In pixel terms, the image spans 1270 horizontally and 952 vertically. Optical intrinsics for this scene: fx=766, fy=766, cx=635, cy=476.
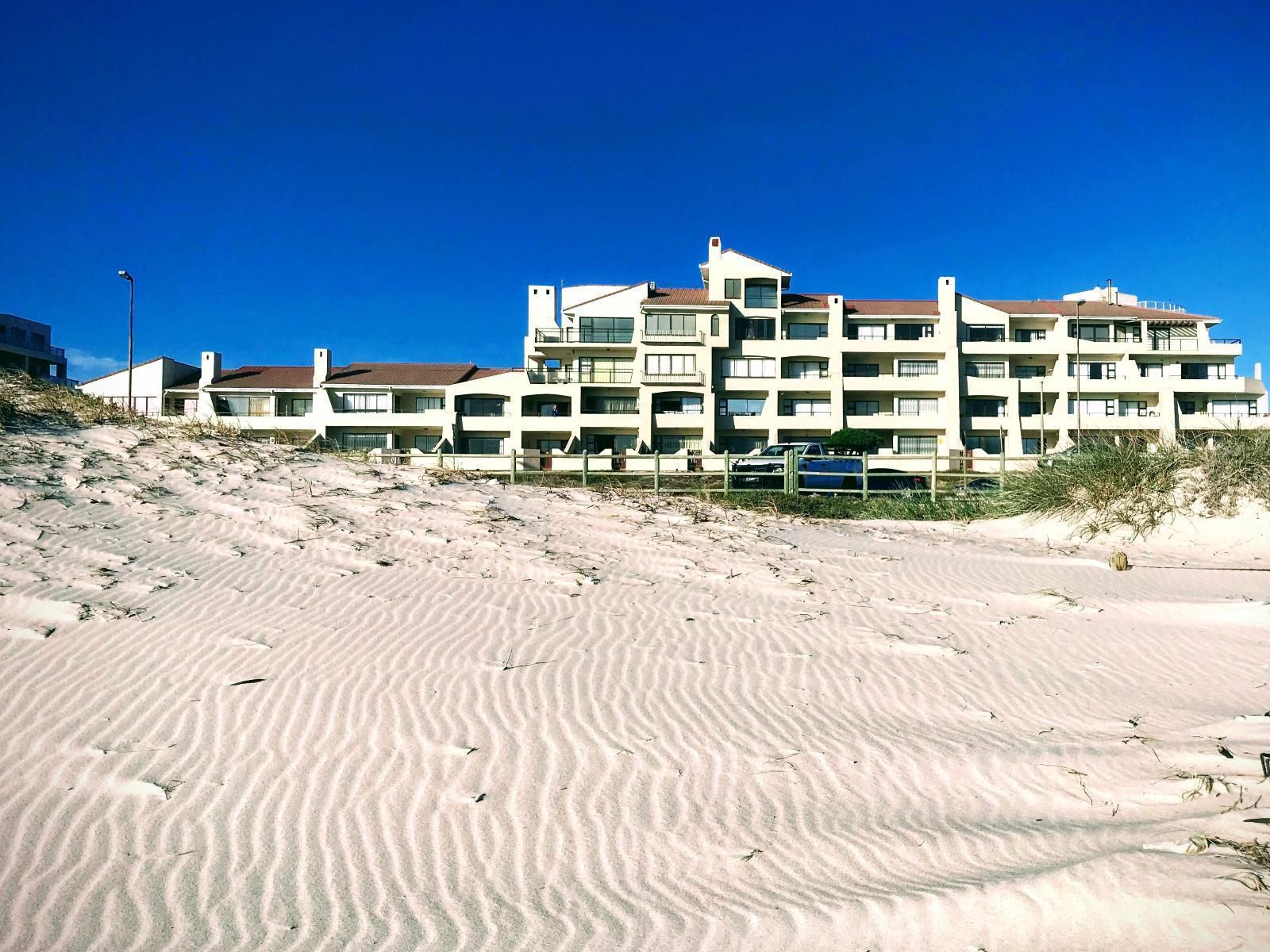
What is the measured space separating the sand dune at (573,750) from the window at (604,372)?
38.6m

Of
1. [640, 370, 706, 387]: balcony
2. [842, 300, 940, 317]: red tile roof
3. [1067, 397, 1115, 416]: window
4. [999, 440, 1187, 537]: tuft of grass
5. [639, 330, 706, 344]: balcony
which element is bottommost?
[999, 440, 1187, 537]: tuft of grass

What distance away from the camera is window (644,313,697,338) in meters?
47.4

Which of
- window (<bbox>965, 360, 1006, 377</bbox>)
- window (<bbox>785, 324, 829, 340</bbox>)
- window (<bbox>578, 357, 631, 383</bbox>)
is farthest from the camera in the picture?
window (<bbox>785, 324, 829, 340</bbox>)

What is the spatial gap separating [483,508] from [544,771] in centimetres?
755

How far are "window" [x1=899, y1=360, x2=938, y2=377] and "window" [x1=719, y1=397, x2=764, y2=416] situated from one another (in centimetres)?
988

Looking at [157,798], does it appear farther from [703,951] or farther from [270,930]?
[703,951]

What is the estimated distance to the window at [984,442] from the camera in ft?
162

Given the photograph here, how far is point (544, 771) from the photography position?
4.43m

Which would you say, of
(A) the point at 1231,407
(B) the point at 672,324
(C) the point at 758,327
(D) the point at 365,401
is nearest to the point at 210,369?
(D) the point at 365,401

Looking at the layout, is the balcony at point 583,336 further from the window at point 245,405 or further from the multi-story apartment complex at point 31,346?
the multi-story apartment complex at point 31,346

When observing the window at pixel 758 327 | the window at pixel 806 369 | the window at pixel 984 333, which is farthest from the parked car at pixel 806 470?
the window at pixel 984 333

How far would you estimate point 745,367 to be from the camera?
48750 millimetres

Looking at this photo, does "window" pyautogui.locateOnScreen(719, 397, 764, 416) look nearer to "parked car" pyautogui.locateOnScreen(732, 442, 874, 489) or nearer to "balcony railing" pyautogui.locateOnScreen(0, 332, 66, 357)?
"parked car" pyautogui.locateOnScreen(732, 442, 874, 489)

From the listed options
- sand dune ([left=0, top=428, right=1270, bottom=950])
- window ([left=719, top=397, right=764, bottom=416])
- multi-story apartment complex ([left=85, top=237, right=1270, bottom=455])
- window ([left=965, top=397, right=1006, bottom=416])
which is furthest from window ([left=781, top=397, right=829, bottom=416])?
sand dune ([left=0, top=428, right=1270, bottom=950])
